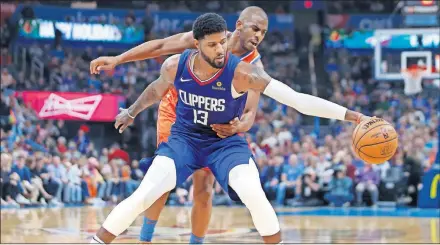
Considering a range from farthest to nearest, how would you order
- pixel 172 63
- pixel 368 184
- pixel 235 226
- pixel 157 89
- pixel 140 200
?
pixel 368 184
pixel 235 226
pixel 157 89
pixel 172 63
pixel 140 200

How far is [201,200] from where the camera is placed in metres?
6.43

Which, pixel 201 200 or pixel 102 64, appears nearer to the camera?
pixel 102 64

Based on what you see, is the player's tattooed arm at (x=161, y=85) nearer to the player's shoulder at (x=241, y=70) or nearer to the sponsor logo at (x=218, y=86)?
the sponsor logo at (x=218, y=86)

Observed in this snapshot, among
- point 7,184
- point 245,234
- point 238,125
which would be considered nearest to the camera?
point 238,125

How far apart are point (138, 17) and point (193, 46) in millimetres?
18246

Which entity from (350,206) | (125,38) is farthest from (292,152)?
(125,38)

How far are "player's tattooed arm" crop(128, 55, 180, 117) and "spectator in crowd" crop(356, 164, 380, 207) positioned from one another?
9428 mm

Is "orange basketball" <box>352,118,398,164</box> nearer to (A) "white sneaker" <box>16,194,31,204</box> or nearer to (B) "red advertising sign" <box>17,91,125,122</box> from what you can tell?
(A) "white sneaker" <box>16,194,31,204</box>

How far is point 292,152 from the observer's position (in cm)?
1584

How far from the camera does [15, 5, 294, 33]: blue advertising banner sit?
23016 mm

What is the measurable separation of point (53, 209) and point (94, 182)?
1890 millimetres

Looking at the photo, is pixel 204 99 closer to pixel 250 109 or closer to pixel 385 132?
pixel 250 109

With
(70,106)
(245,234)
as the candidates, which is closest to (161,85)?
(245,234)

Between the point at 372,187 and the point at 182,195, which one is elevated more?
the point at 372,187
